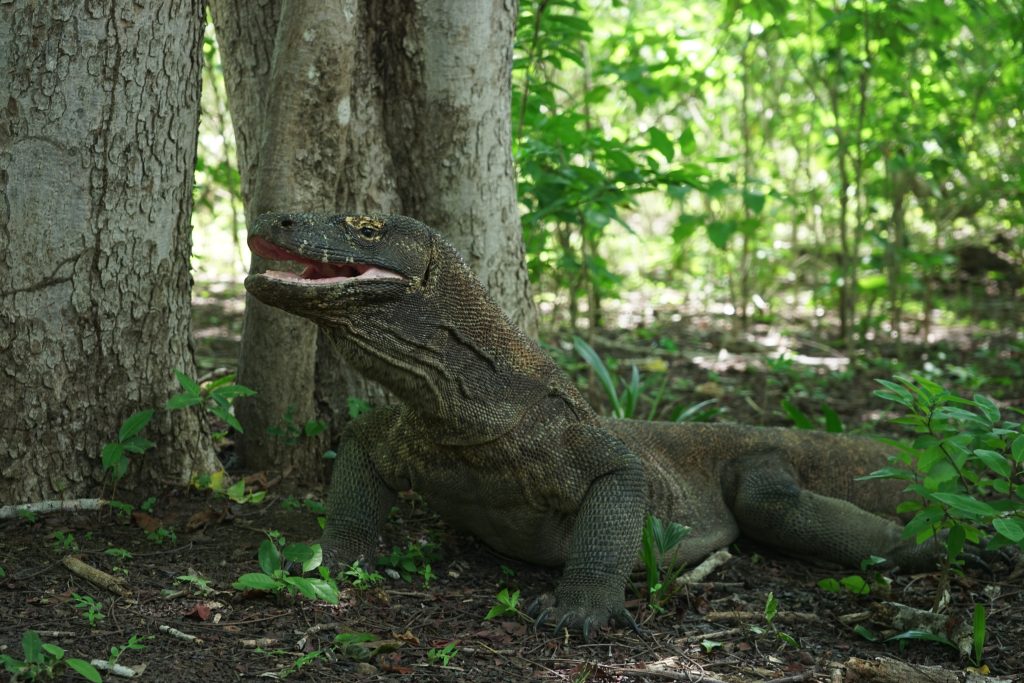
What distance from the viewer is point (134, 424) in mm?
3484

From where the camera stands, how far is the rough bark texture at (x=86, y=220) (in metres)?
3.31

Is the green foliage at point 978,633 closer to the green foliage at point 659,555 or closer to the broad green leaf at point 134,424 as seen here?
the green foliage at point 659,555

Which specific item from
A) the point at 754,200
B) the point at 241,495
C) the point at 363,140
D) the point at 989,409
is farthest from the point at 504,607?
the point at 754,200

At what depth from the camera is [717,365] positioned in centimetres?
780

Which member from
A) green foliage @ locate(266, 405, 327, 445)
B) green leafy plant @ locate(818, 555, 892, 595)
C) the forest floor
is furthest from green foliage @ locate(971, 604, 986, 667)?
green foliage @ locate(266, 405, 327, 445)

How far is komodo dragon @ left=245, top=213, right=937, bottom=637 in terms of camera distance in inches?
120

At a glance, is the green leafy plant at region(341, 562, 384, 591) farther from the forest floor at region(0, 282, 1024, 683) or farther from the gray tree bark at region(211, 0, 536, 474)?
the gray tree bark at region(211, 0, 536, 474)

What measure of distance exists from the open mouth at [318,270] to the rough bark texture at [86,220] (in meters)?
0.73

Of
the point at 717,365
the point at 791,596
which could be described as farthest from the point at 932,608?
the point at 717,365

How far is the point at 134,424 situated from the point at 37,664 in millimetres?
1203

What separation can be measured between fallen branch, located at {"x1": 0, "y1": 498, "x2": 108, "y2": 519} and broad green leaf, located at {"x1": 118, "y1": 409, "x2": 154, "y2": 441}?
24 cm

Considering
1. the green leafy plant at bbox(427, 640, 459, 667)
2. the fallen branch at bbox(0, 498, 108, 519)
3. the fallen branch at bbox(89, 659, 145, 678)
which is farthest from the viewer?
the fallen branch at bbox(0, 498, 108, 519)

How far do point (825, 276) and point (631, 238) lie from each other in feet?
7.71

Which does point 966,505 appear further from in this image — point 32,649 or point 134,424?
point 134,424
